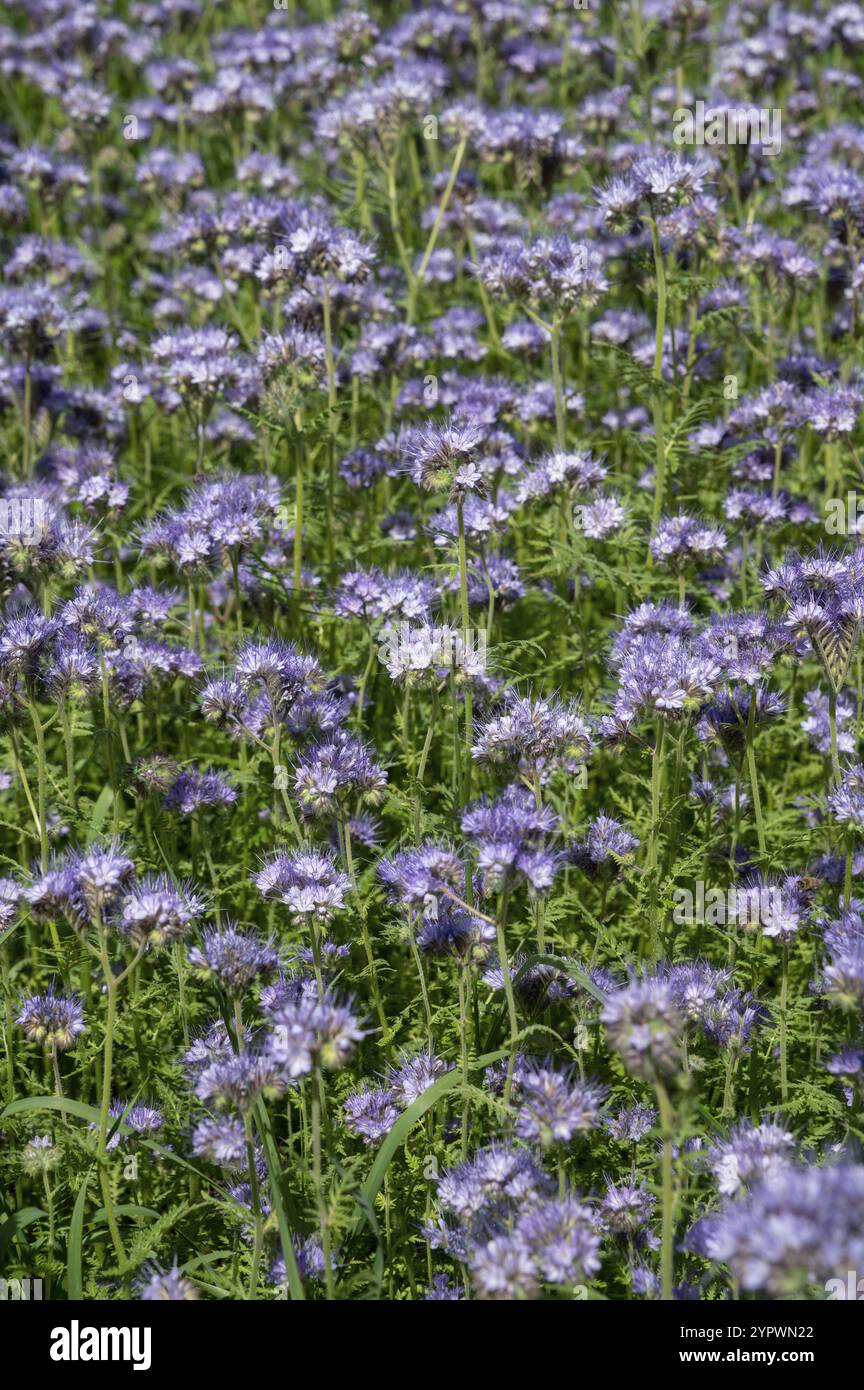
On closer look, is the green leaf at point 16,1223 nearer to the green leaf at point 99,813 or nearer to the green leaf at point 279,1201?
the green leaf at point 279,1201

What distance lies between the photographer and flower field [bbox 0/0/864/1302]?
4.15 m

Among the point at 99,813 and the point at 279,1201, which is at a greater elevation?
the point at 99,813

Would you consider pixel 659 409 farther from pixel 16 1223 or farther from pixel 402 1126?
pixel 16 1223

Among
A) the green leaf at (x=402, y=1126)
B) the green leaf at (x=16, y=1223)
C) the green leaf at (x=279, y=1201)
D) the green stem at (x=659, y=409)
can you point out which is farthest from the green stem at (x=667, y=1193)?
the green stem at (x=659, y=409)

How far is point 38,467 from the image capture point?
24.6ft

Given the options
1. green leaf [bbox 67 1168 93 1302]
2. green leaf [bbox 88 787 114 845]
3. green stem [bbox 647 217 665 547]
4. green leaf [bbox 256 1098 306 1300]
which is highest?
green stem [bbox 647 217 665 547]

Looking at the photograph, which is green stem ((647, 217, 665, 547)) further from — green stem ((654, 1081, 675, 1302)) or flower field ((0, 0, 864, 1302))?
green stem ((654, 1081, 675, 1302))

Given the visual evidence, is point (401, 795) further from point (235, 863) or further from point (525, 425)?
point (525, 425)

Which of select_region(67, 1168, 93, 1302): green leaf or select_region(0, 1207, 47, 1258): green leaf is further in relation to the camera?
select_region(0, 1207, 47, 1258): green leaf

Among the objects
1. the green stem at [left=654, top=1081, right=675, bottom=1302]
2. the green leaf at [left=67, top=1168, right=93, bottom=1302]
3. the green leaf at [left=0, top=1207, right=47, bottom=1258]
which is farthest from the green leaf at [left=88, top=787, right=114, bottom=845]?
the green stem at [left=654, top=1081, right=675, bottom=1302]

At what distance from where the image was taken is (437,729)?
5.87 metres

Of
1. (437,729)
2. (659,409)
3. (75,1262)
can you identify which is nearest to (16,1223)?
(75,1262)

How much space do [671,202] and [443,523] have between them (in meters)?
1.58
